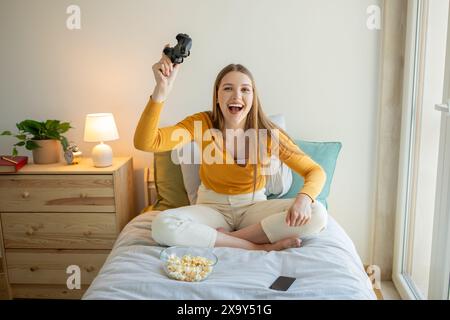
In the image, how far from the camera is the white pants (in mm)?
1780

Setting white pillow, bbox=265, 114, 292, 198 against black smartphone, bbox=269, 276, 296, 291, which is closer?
black smartphone, bbox=269, 276, 296, 291

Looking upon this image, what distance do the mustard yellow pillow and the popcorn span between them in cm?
72

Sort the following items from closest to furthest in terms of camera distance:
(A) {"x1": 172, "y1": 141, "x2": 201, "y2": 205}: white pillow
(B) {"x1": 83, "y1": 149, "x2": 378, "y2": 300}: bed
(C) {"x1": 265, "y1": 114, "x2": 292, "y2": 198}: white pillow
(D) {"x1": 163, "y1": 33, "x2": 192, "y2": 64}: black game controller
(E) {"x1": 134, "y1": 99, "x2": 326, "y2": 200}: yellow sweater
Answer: (B) {"x1": 83, "y1": 149, "x2": 378, "y2": 300}: bed < (D) {"x1": 163, "y1": 33, "x2": 192, "y2": 64}: black game controller < (E) {"x1": 134, "y1": 99, "x2": 326, "y2": 200}: yellow sweater < (C) {"x1": 265, "y1": 114, "x2": 292, "y2": 198}: white pillow < (A) {"x1": 172, "y1": 141, "x2": 201, "y2": 205}: white pillow

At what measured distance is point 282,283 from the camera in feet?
4.76

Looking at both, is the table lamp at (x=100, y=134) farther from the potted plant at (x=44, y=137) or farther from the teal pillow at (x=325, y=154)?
the teal pillow at (x=325, y=154)

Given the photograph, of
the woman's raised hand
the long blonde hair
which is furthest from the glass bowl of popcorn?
the woman's raised hand

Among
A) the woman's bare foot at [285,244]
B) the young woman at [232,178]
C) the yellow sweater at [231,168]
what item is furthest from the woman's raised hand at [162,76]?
the woman's bare foot at [285,244]

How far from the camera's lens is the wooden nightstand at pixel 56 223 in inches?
92.4

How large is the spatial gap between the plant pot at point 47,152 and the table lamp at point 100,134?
22 centimetres

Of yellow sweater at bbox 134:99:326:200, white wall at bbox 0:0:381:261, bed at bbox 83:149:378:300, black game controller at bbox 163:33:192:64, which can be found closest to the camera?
bed at bbox 83:149:378:300

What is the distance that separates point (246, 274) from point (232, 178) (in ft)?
1.96

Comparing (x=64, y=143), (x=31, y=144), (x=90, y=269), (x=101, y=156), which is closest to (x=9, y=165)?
(x=31, y=144)

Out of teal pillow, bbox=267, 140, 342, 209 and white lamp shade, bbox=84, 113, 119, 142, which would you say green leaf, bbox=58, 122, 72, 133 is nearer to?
white lamp shade, bbox=84, 113, 119, 142
